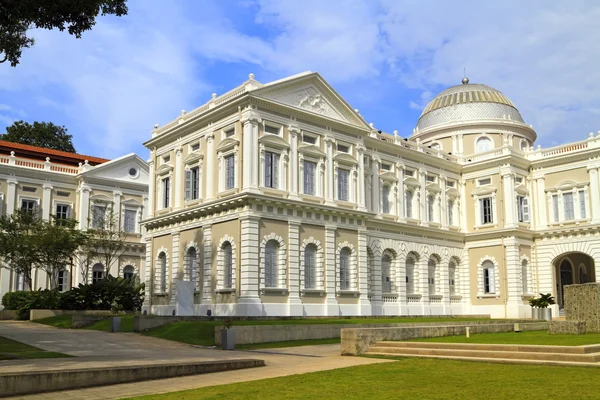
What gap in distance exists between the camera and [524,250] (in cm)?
4697

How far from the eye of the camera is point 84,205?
173 feet

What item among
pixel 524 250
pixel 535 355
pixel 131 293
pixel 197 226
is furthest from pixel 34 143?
pixel 535 355

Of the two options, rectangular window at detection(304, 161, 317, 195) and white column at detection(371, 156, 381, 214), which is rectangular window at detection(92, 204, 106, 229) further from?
white column at detection(371, 156, 381, 214)

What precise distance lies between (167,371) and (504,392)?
24.6 ft

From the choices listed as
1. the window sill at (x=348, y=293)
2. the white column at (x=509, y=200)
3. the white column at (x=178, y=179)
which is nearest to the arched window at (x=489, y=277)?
the white column at (x=509, y=200)

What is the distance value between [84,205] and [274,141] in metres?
24.7

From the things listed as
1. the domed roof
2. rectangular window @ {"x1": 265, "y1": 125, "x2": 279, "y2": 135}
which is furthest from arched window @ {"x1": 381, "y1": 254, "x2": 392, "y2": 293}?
the domed roof

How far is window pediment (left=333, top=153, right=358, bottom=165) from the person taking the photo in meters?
38.2

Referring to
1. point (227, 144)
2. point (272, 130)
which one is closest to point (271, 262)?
point (227, 144)

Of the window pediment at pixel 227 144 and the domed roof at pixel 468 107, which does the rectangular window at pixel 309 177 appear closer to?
the window pediment at pixel 227 144

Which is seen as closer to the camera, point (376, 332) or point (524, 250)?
point (376, 332)

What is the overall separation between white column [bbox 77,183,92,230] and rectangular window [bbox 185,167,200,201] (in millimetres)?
17274

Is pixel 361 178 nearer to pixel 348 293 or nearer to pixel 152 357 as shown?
pixel 348 293

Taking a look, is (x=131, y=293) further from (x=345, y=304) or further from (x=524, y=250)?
(x=524, y=250)
